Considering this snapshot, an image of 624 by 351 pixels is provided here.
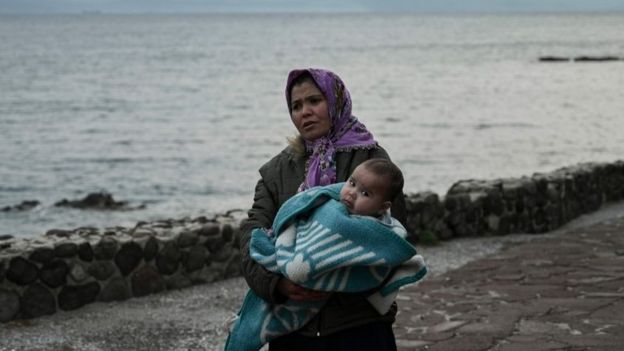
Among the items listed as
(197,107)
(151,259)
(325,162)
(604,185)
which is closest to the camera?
(325,162)

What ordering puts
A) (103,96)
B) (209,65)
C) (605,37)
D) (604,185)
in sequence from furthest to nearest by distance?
1. (605,37)
2. (209,65)
3. (103,96)
4. (604,185)

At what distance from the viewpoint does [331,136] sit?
4.14 m

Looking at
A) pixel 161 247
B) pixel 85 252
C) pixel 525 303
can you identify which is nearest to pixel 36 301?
pixel 85 252

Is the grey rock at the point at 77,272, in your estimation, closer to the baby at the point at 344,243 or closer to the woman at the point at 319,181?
the woman at the point at 319,181

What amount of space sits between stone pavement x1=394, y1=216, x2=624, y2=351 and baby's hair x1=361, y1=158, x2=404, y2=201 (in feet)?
12.0

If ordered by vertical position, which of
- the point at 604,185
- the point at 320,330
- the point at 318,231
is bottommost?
the point at 604,185

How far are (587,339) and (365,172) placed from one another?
4.07 metres

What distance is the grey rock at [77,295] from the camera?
28.9ft

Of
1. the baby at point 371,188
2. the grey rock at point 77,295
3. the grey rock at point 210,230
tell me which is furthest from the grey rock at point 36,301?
the baby at point 371,188

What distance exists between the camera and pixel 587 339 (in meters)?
7.36

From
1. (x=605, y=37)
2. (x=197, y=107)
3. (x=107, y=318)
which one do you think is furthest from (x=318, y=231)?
(x=605, y=37)

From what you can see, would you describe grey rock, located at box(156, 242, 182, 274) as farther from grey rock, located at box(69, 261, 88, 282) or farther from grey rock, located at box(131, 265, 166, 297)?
grey rock, located at box(69, 261, 88, 282)

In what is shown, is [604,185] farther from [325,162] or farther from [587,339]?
[325,162]

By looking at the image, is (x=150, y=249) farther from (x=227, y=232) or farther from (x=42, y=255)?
(x=42, y=255)
